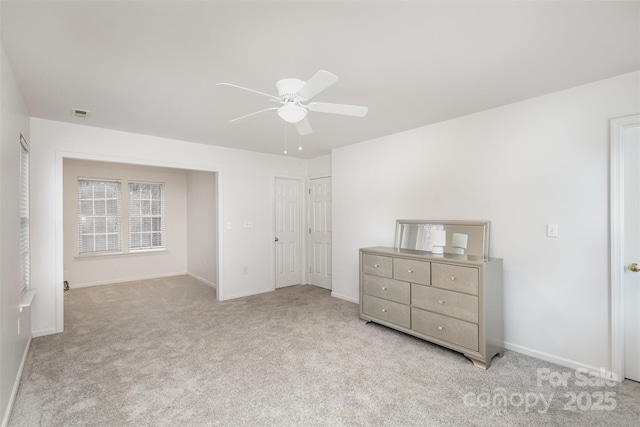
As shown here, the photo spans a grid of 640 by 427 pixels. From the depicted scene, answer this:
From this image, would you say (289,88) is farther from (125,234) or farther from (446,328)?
(125,234)

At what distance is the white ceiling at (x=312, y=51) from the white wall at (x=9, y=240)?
233 mm

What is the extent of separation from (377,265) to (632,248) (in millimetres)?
2131

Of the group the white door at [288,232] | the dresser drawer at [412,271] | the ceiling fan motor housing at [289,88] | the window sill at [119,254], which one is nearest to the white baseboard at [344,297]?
the white door at [288,232]

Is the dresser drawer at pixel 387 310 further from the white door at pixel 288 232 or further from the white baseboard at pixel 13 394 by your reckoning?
the white baseboard at pixel 13 394

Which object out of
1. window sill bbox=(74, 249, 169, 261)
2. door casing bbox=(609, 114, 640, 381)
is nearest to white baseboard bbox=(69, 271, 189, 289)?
window sill bbox=(74, 249, 169, 261)

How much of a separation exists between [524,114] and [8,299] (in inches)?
174

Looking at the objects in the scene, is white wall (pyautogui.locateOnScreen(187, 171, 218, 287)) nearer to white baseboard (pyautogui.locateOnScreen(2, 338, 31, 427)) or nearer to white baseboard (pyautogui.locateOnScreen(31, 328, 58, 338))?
white baseboard (pyautogui.locateOnScreen(31, 328, 58, 338))

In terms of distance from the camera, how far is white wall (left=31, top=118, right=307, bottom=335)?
10.8 feet

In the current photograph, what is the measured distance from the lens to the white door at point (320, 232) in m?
5.27

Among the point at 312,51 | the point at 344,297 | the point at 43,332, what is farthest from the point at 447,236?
the point at 43,332

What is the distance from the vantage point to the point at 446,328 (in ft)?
9.17

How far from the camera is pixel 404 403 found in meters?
2.08

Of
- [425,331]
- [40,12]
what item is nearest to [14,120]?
[40,12]

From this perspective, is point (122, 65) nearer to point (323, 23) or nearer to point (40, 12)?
point (40, 12)
